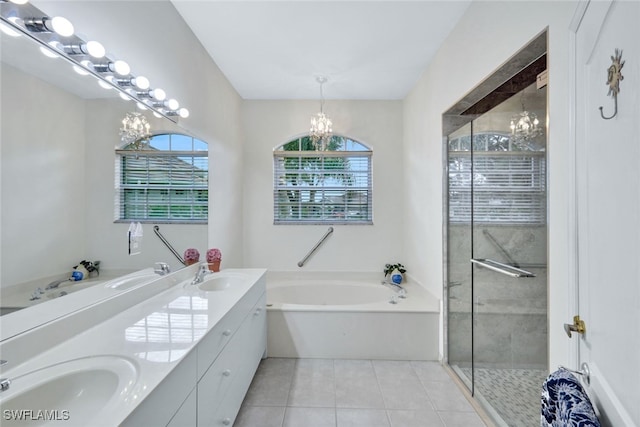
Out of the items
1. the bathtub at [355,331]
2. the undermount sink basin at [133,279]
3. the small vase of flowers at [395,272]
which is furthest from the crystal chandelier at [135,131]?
the small vase of flowers at [395,272]

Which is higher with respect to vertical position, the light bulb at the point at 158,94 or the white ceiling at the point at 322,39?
the white ceiling at the point at 322,39

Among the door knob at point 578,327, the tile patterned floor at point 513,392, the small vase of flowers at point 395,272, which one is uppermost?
the door knob at point 578,327

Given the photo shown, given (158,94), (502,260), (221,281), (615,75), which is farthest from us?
(221,281)

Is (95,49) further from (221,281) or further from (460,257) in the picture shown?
(460,257)

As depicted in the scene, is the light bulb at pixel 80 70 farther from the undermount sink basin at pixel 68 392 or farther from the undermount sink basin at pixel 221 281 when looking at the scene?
the undermount sink basin at pixel 221 281

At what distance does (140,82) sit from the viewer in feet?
5.13

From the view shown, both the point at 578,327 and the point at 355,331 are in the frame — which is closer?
the point at 578,327

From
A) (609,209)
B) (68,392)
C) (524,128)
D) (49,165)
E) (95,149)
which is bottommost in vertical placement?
(68,392)

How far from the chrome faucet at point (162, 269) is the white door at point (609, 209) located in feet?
6.89

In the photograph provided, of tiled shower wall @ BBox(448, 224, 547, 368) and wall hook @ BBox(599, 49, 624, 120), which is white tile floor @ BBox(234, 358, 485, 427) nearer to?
tiled shower wall @ BBox(448, 224, 547, 368)

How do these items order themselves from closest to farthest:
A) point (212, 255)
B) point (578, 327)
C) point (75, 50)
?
point (578, 327), point (75, 50), point (212, 255)

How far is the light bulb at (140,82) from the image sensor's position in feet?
5.03

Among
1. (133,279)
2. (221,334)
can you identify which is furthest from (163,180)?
(221,334)

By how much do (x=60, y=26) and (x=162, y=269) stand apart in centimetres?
132
